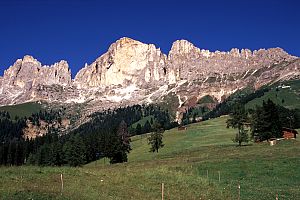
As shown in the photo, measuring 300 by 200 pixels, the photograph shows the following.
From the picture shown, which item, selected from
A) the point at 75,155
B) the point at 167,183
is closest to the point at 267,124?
the point at 75,155

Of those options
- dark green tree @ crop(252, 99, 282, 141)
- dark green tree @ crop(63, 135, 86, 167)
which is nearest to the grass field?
dark green tree @ crop(252, 99, 282, 141)

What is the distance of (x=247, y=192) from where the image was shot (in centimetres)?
3759

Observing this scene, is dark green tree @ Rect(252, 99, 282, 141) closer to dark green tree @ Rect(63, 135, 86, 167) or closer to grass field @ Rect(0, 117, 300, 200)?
grass field @ Rect(0, 117, 300, 200)

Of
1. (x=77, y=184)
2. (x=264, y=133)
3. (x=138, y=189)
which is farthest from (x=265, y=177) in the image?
(x=264, y=133)

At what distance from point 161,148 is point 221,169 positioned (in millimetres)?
74672

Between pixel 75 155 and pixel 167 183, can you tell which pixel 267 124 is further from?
pixel 167 183

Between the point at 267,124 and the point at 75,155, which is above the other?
the point at 267,124

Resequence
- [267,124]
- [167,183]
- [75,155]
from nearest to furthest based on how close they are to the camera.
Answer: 1. [167,183]
2. [267,124]
3. [75,155]

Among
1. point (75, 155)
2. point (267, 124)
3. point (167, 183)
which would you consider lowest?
point (75, 155)

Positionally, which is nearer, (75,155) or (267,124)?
(267,124)

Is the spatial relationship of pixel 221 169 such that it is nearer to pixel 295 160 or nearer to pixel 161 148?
pixel 295 160

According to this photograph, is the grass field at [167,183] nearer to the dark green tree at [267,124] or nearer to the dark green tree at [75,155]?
the dark green tree at [267,124]

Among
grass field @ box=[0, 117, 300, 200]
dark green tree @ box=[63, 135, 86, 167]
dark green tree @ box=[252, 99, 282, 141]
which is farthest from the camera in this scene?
dark green tree @ box=[63, 135, 86, 167]

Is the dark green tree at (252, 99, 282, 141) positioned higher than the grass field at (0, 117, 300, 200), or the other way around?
the dark green tree at (252, 99, 282, 141)
